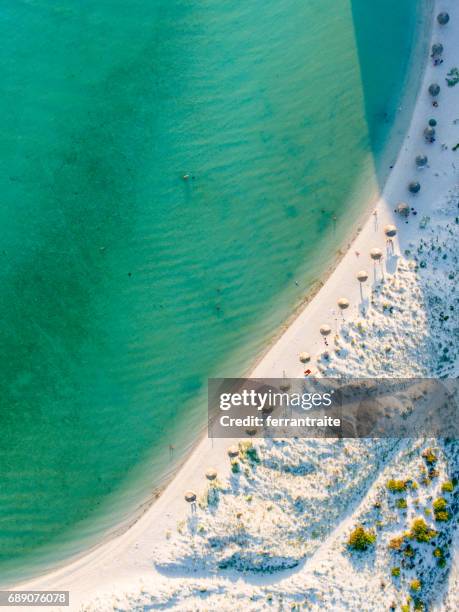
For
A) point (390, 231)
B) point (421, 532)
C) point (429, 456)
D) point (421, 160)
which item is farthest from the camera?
point (421, 160)

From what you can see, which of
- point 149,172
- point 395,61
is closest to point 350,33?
point 395,61

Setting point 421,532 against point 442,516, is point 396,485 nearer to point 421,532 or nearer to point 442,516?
point 421,532

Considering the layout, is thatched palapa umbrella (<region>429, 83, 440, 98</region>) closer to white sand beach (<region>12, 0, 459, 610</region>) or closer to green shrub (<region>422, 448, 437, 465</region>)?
white sand beach (<region>12, 0, 459, 610</region>)

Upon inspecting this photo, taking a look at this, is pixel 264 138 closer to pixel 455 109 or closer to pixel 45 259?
pixel 455 109

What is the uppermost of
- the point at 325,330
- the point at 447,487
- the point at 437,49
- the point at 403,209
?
the point at 437,49

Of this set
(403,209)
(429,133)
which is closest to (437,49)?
(429,133)

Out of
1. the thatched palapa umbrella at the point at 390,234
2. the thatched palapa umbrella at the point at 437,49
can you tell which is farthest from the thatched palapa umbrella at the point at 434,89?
the thatched palapa umbrella at the point at 390,234

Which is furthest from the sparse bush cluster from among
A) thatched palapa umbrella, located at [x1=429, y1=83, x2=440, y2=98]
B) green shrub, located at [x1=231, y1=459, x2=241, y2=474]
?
thatched palapa umbrella, located at [x1=429, y1=83, x2=440, y2=98]
